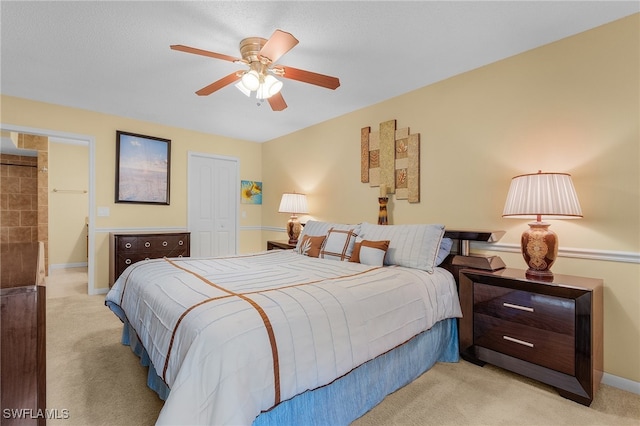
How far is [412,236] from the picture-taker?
2514 mm

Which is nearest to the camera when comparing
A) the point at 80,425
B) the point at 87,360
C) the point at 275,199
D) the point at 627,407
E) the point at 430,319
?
the point at 80,425

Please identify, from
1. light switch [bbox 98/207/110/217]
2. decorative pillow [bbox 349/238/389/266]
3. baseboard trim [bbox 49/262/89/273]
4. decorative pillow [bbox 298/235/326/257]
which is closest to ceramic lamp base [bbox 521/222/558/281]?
decorative pillow [bbox 349/238/389/266]

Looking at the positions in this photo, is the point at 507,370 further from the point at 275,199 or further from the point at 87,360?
the point at 275,199

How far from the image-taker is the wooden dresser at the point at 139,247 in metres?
3.78

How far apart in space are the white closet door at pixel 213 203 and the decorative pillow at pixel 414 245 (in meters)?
3.31

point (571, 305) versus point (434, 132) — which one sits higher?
point (434, 132)

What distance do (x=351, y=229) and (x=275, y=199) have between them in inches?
99.4

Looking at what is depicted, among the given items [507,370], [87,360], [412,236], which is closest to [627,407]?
[507,370]

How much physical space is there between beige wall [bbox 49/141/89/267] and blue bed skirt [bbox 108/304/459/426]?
5134 millimetres

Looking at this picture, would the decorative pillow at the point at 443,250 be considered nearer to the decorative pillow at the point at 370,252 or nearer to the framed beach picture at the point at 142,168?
the decorative pillow at the point at 370,252

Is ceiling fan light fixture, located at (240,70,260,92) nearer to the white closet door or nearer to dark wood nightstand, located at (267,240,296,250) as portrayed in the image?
dark wood nightstand, located at (267,240,296,250)

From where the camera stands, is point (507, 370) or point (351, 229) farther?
point (351, 229)

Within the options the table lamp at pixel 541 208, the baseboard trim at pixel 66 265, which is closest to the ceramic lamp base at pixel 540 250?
the table lamp at pixel 541 208

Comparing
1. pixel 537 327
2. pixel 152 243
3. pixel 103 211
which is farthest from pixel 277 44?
pixel 103 211
